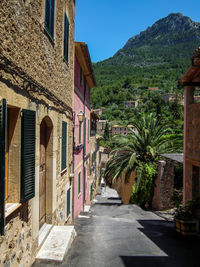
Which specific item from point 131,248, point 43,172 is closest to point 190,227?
point 131,248

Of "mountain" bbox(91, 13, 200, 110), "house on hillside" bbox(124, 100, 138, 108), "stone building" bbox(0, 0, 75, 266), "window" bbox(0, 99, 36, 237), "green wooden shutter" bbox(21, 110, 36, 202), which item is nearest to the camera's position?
"stone building" bbox(0, 0, 75, 266)

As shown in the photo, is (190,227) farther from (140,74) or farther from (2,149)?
(140,74)

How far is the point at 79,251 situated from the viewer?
5652 mm

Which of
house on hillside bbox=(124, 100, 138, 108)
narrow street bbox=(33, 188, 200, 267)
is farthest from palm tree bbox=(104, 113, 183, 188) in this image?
house on hillside bbox=(124, 100, 138, 108)

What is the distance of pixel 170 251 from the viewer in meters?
5.90

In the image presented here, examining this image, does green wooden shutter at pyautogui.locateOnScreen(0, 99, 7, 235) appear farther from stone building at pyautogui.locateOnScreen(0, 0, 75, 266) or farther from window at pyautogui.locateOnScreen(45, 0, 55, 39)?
window at pyautogui.locateOnScreen(45, 0, 55, 39)

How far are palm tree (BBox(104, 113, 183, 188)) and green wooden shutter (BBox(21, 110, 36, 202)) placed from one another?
10.6 metres

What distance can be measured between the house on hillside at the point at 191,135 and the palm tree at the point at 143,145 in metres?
5.23

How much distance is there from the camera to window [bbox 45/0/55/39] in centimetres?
519

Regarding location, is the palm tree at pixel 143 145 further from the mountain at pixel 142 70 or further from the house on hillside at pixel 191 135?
the mountain at pixel 142 70

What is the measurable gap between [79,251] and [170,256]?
213 centimetres

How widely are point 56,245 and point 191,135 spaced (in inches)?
239

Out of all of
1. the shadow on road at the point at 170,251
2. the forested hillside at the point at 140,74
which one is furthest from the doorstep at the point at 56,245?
the forested hillside at the point at 140,74

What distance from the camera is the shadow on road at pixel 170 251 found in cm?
513
